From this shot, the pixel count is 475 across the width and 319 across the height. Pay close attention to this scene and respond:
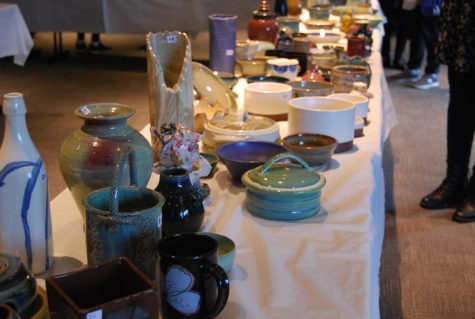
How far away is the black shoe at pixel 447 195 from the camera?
96.0 inches

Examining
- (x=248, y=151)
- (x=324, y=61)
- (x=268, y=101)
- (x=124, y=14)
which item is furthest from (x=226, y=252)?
(x=124, y=14)

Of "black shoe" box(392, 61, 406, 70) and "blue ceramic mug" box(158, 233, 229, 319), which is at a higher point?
"blue ceramic mug" box(158, 233, 229, 319)

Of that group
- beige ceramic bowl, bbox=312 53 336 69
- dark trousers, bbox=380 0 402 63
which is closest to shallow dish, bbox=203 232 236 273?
beige ceramic bowl, bbox=312 53 336 69

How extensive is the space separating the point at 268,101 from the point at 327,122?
0.84 ft

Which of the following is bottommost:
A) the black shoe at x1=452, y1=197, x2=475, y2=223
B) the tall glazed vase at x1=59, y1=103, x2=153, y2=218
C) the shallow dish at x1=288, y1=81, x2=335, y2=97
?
the black shoe at x1=452, y1=197, x2=475, y2=223

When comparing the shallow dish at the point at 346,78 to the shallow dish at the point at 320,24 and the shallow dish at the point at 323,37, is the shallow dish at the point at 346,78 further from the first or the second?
the shallow dish at the point at 320,24

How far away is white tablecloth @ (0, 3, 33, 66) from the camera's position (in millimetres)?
3463

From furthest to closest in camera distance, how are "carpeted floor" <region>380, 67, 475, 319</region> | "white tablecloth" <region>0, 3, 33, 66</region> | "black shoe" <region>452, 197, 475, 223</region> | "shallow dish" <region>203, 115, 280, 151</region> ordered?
"white tablecloth" <region>0, 3, 33, 66</region> < "black shoe" <region>452, 197, 475, 223</region> < "carpeted floor" <region>380, 67, 475, 319</region> < "shallow dish" <region>203, 115, 280, 151</region>

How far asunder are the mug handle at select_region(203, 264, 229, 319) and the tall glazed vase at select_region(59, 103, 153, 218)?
24 cm

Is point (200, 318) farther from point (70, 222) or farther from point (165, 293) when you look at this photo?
point (70, 222)

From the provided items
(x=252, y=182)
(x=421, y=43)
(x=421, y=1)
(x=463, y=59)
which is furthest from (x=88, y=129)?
(x=421, y=43)

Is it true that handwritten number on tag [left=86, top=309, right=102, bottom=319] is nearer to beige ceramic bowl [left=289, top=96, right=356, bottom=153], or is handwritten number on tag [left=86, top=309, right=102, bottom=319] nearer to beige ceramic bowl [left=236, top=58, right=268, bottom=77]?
beige ceramic bowl [left=289, top=96, right=356, bottom=153]

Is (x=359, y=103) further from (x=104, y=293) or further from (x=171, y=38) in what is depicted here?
(x=104, y=293)

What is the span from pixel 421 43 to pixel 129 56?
8.50 ft
